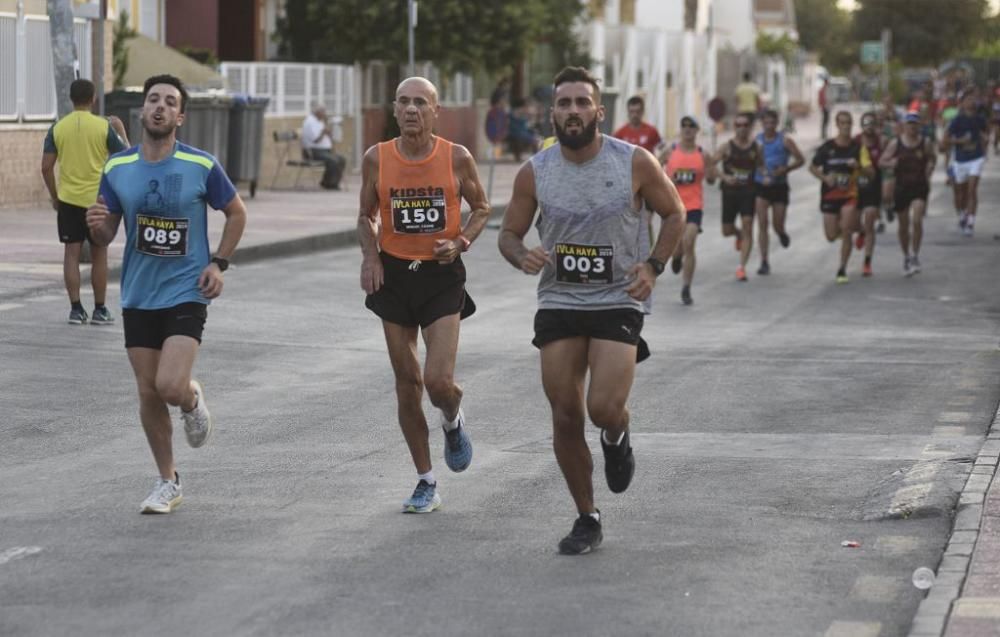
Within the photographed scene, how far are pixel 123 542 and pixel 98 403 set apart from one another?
3979mm

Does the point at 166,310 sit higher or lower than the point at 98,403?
higher

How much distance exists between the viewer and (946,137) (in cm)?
2752

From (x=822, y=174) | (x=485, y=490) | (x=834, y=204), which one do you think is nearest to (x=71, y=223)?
(x=485, y=490)

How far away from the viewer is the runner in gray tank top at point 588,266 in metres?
7.58

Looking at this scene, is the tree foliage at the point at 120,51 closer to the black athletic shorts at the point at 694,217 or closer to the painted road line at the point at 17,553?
the black athletic shorts at the point at 694,217

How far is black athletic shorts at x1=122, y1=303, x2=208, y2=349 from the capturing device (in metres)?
8.35

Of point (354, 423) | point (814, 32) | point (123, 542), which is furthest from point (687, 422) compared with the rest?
point (814, 32)

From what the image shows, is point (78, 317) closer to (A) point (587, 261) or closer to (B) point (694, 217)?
(B) point (694, 217)

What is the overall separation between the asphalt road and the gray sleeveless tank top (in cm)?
93

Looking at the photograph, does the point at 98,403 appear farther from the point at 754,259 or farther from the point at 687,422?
the point at 754,259

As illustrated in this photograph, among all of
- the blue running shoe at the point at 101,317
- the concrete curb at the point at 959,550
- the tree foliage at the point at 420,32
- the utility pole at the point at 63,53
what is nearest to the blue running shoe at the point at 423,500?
the concrete curb at the point at 959,550

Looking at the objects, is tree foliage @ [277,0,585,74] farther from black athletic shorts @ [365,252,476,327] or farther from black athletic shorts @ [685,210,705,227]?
black athletic shorts @ [365,252,476,327]

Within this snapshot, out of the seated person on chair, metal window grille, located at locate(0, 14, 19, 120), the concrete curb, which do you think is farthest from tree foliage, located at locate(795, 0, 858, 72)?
the concrete curb

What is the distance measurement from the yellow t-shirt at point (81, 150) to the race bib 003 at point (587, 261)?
29.3 feet
